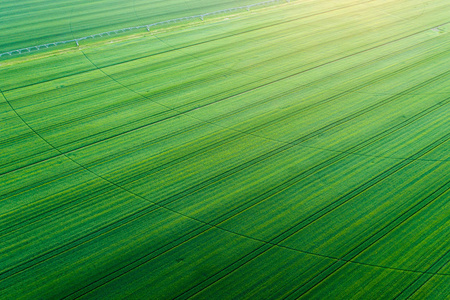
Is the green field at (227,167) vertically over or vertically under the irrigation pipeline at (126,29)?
under

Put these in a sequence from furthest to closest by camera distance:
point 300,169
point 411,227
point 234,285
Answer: point 300,169, point 411,227, point 234,285

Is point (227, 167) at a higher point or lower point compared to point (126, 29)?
lower

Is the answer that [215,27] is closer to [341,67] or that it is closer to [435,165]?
[341,67]

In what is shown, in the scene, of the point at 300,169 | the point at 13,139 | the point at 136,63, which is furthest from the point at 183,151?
the point at 136,63

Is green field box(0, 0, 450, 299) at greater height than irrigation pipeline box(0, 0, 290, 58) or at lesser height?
lesser

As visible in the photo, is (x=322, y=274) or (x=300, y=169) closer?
(x=322, y=274)

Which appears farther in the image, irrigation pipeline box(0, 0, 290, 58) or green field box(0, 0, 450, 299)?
irrigation pipeline box(0, 0, 290, 58)

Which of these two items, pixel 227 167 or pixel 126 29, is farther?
pixel 126 29

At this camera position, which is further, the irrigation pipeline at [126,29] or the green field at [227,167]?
the irrigation pipeline at [126,29]
